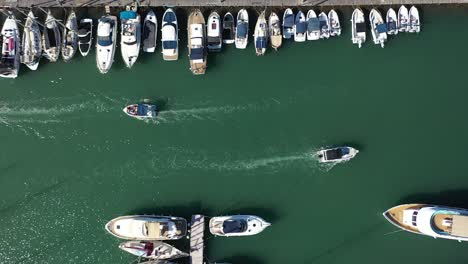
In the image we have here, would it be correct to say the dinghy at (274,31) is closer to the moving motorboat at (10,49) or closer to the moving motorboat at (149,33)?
the moving motorboat at (149,33)

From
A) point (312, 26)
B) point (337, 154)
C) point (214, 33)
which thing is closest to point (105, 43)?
point (214, 33)

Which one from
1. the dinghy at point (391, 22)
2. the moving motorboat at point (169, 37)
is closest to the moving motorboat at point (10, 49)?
the moving motorboat at point (169, 37)

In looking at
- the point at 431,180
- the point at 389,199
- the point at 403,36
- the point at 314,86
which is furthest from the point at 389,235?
the point at 403,36

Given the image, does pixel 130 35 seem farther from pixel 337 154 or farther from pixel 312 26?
pixel 337 154

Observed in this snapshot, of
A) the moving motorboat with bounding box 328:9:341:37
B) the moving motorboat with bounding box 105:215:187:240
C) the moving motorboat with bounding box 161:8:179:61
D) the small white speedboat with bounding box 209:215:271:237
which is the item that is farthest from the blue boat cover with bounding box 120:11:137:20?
the small white speedboat with bounding box 209:215:271:237

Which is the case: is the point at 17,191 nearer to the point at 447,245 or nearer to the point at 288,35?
the point at 288,35

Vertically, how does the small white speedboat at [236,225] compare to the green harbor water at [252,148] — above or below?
below
